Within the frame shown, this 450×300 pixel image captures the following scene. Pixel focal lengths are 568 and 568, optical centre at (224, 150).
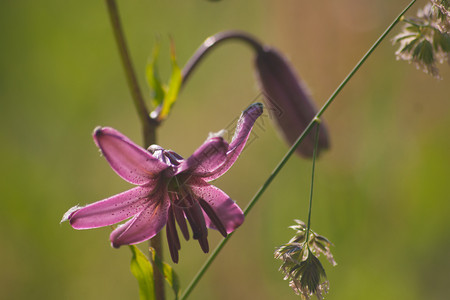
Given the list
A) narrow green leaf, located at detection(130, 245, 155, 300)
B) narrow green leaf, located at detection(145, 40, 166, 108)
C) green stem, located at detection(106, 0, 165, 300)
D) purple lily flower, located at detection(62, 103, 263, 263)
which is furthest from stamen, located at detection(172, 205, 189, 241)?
narrow green leaf, located at detection(145, 40, 166, 108)

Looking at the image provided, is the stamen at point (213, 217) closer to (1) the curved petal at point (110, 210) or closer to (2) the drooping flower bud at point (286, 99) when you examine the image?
(1) the curved petal at point (110, 210)

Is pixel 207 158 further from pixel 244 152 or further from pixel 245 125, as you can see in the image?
pixel 244 152

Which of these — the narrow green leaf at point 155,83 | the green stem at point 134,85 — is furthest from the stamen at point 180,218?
the narrow green leaf at point 155,83

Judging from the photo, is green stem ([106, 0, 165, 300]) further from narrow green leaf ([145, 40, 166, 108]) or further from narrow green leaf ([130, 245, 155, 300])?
narrow green leaf ([130, 245, 155, 300])

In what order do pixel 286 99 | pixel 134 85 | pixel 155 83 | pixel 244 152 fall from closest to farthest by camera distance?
pixel 134 85, pixel 155 83, pixel 286 99, pixel 244 152

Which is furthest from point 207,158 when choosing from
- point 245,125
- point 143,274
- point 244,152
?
point 244,152
